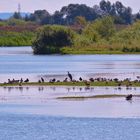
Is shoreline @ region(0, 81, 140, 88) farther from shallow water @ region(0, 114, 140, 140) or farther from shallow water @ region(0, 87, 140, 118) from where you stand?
shallow water @ region(0, 114, 140, 140)

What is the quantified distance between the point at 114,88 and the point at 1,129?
1817 cm

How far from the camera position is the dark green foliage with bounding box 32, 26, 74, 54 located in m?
125

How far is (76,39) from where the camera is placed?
131 metres

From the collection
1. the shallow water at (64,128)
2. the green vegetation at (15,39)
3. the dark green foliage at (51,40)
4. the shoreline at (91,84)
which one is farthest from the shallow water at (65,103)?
the green vegetation at (15,39)

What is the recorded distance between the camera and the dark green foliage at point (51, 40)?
12506cm

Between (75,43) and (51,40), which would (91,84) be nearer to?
(51,40)

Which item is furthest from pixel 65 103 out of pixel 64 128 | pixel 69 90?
pixel 64 128

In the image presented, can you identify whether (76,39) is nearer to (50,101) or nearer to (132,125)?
(50,101)

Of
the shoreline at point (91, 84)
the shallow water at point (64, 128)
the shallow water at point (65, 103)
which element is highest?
the shoreline at point (91, 84)

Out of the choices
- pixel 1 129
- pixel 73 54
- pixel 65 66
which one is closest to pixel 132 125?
pixel 1 129

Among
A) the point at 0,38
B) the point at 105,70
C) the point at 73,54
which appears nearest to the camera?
the point at 105,70

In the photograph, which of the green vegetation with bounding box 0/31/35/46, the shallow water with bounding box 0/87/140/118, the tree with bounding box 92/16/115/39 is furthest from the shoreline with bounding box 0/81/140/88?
the green vegetation with bounding box 0/31/35/46

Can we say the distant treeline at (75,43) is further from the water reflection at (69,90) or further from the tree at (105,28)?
the water reflection at (69,90)

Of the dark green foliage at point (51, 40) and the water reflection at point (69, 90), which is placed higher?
the dark green foliage at point (51, 40)
